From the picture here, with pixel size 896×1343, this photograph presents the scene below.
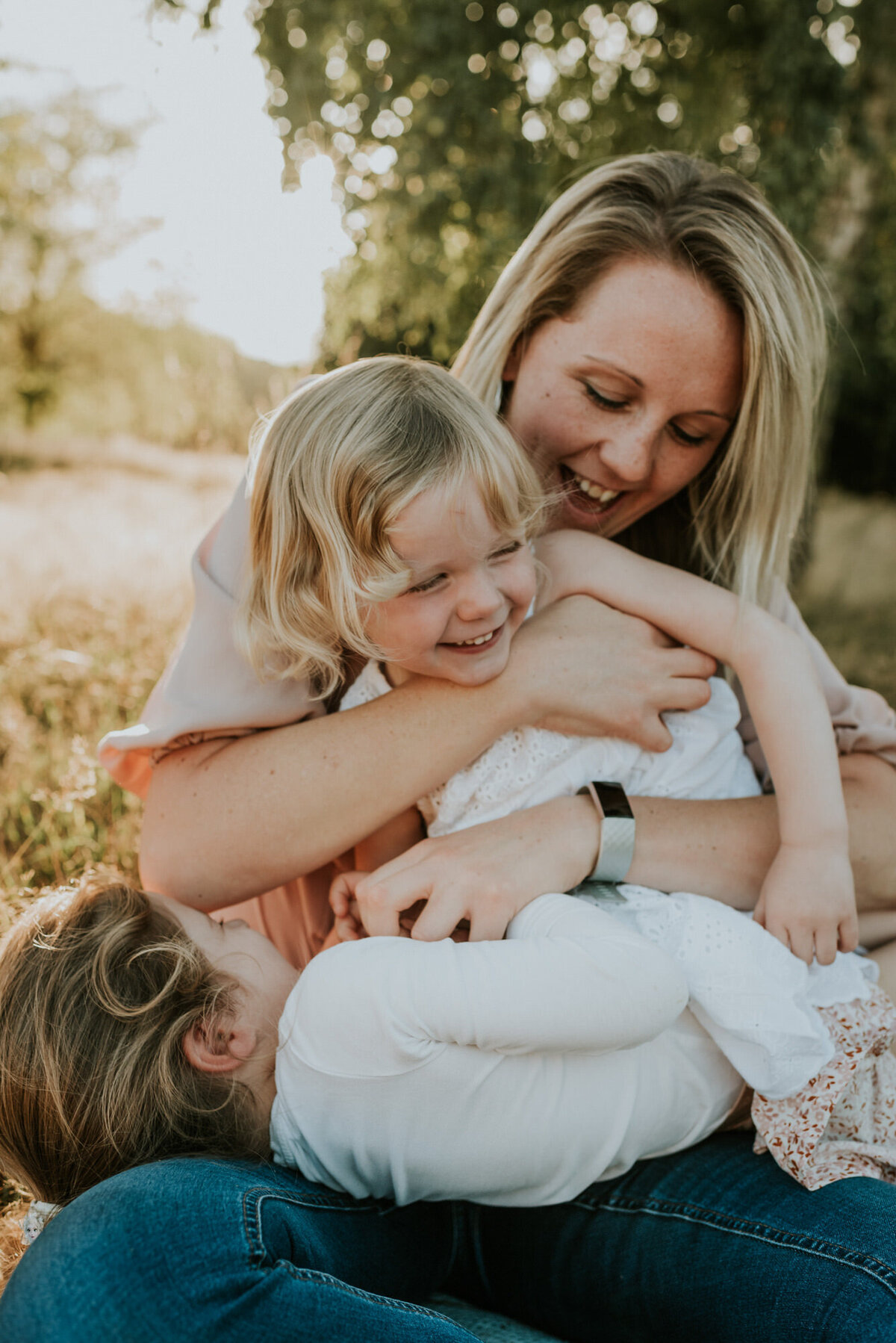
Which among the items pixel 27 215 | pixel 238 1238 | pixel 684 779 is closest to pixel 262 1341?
pixel 238 1238

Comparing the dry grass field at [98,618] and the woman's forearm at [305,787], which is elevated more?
the woman's forearm at [305,787]

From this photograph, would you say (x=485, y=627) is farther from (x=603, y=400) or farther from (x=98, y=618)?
(x=98, y=618)

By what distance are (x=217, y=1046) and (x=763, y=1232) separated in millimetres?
898

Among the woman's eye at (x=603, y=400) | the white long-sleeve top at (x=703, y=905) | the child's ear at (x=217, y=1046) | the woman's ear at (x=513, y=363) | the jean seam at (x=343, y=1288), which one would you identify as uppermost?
the woman's ear at (x=513, y=363)

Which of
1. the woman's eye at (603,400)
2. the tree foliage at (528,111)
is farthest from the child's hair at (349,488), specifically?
the tree foliage at (528,111)

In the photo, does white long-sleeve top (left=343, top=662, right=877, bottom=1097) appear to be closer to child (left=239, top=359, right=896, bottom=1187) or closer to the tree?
child (left=239, top=359, right=896, bottom=1187)

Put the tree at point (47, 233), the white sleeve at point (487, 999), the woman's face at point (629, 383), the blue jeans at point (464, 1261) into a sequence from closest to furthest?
the blue jeans at point (464, 1261) < the white sleeve at point (487, 999) < the woman's face at point (629, 383) < the tree at point (47, 233)

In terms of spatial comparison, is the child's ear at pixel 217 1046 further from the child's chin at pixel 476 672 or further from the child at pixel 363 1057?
the child's chin at pixel 476 672

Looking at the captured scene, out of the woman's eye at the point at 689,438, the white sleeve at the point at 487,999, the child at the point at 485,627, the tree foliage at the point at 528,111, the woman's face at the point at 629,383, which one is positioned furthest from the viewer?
the tree foliage at the point at 528,111

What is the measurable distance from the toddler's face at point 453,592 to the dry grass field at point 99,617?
0.92m

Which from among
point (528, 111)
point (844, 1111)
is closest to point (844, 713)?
point (844, 1111)

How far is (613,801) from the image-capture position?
1.85m

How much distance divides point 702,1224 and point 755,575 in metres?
1.19

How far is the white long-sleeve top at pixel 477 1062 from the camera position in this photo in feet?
4.72
